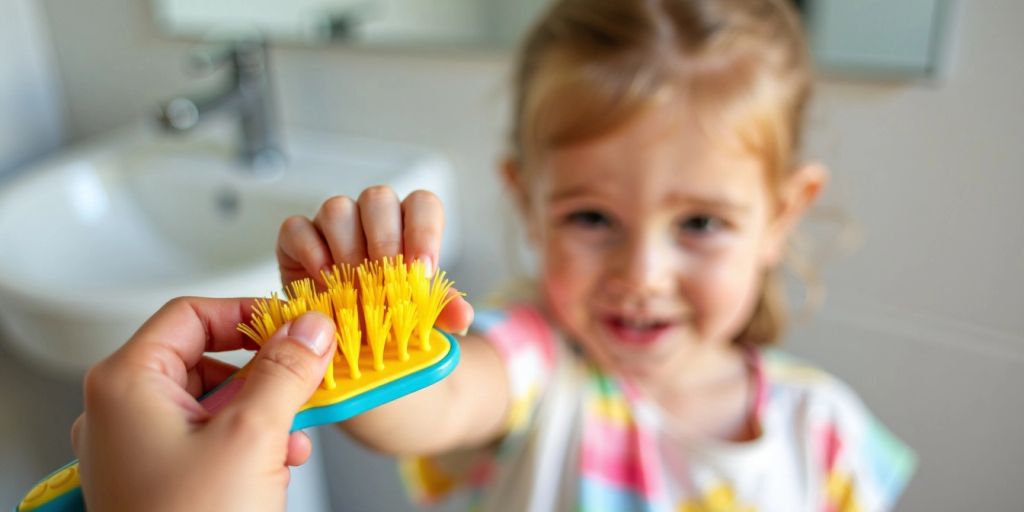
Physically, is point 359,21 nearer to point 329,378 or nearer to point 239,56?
point 239,56

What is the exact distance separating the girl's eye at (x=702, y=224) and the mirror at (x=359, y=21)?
0.32 meters

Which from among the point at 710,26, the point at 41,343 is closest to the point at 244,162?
the point at 41,343

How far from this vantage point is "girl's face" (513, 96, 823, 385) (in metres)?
0.55

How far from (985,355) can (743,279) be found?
228 mm

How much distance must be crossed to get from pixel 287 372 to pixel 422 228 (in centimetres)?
10

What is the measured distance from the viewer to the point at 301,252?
0.33 m

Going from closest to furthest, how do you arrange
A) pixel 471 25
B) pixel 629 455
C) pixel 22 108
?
pixel 629 455, pixel 471 25, pixel 22 108

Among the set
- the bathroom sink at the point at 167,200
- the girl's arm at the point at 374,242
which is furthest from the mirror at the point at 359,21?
the girl's arm at the point at 374,242

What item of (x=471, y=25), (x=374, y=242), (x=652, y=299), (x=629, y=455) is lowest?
(x=629, y=455)

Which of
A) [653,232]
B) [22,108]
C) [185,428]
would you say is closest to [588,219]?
[653,232]

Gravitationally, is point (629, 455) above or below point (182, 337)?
below

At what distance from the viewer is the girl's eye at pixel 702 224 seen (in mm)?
570

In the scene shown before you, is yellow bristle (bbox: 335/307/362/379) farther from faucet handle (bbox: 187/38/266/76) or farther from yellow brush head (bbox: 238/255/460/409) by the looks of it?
faucet handle (bbox: 187/38/266/76)

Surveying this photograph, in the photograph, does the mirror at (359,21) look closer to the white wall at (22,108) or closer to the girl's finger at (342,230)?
the white wall at (22,108)
